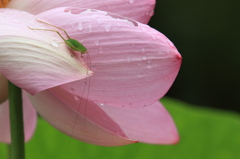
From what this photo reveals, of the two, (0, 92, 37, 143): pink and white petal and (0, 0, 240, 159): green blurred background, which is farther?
(0, 0, 240, 159): green blurred background

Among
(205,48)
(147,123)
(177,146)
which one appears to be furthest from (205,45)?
(147,123)

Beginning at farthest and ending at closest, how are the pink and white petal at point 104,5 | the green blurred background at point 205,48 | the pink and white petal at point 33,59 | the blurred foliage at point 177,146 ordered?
the green blurred background at point 205,48
the blurred foliage at point 177,146
the pink and white petal at point 104,5
the pink and white petal at point 33,59

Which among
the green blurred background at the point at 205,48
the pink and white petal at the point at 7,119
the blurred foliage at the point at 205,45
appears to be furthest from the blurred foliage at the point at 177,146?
the blurred foliage at the point at 205,45

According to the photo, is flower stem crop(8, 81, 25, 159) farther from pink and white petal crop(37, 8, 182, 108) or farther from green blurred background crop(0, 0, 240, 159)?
green blurred background crop(0, 0, 240, 159)

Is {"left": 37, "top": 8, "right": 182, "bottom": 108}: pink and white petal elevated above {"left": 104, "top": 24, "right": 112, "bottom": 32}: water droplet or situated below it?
below

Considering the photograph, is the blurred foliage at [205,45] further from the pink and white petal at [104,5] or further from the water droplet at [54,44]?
the water droplet at [54,44]

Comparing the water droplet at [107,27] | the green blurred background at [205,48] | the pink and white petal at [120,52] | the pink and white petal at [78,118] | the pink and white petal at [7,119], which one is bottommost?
the green blurred background at [205,48]

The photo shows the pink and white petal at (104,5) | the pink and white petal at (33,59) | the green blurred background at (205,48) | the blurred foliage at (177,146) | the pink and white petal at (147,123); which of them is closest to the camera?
the pink and white petal at (33,59)

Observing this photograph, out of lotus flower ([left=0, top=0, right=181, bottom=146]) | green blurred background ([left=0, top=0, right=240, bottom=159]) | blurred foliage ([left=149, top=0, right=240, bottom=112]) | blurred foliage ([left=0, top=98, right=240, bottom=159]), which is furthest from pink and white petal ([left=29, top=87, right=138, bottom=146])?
blurred foliage ([left=149, top=0, right=240, bottom=112])
